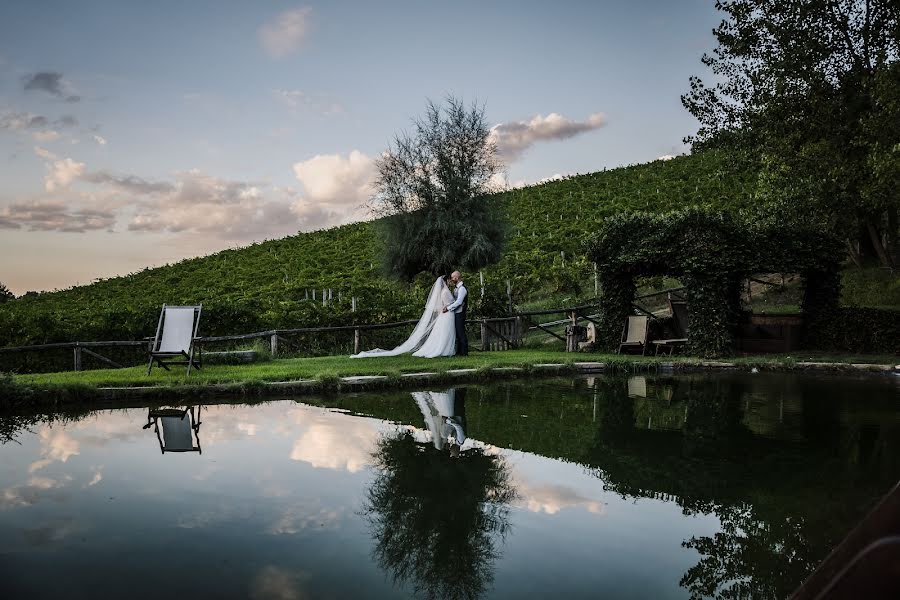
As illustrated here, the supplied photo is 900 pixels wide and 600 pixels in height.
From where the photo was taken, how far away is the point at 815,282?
1706cm

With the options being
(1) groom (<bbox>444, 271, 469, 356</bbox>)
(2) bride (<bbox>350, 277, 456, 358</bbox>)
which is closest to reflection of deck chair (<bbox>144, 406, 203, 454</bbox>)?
(2) bride (<bbox>350, 277, 456, 358</bbox>)

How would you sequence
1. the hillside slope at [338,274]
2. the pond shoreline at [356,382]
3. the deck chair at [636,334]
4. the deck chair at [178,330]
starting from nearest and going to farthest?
the pond shoreline at [356,382] → the deck chair at [178,330] → the deck chair at [636,334] → the hillside slope at [338,274]

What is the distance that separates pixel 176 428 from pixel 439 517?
490 centimetres

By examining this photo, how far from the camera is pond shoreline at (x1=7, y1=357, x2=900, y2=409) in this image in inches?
409

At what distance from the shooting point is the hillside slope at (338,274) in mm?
17234

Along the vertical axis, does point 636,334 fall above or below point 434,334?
below

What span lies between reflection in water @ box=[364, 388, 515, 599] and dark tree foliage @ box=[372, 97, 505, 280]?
1217cm

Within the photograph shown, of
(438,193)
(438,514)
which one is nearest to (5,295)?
(438,193)

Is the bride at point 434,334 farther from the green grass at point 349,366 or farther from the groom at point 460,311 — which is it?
the green grass at point 349,366

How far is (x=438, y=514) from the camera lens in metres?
4.81

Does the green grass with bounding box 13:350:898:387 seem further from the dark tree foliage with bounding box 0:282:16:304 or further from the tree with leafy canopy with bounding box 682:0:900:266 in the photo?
the dark tree foliage with bounding box 0:282:16:304

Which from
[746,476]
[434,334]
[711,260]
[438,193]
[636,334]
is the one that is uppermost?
[438,193]

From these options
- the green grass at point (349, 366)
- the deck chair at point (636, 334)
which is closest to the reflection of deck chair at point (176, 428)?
the green grass at point (349, 366)

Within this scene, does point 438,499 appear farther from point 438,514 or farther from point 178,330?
point 178,330
